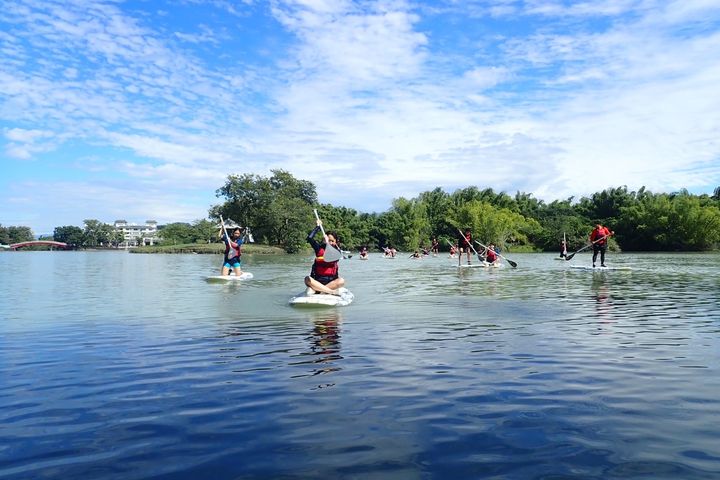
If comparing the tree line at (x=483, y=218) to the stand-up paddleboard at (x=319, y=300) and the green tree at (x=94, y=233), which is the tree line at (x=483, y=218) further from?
the green tree at (x=94, y=233)

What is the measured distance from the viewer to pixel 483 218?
84.9 metres

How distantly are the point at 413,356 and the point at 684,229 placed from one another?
80.4m

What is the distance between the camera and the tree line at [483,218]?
257ft

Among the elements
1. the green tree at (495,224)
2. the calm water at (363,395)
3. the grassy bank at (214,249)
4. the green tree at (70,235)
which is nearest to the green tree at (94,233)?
the green tree at (70,235)

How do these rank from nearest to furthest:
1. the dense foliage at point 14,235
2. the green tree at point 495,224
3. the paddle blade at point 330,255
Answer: the paddle blade at point 330,255 < the green tree at point 495,224 < the dense foliage at point 14,235

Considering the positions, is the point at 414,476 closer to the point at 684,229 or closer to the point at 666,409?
the point at 666,409

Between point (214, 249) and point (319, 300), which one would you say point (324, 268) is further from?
point (214, 249)

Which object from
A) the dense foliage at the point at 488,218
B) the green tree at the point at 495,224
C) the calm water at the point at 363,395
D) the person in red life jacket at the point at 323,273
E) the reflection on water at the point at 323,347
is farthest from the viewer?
the green tree at the point at 495,224

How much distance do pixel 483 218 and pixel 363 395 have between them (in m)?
80.8

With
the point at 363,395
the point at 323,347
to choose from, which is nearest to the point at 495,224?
the point at 323,347

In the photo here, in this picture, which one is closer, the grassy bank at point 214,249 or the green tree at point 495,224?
the grassy bank at point 214,249

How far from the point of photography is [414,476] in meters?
4.23

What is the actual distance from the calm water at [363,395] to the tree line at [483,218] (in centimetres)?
6434

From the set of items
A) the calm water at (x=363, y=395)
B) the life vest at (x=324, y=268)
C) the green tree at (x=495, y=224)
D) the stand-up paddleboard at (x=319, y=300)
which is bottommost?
the calm water at (x=363, y=395)
